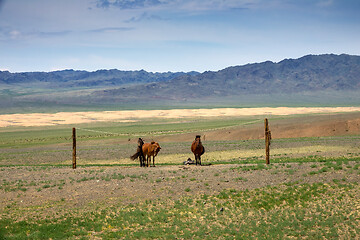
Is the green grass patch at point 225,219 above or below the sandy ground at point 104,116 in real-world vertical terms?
below

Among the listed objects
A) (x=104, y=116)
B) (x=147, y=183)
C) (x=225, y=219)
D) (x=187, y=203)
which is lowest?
(x=225, y=219)

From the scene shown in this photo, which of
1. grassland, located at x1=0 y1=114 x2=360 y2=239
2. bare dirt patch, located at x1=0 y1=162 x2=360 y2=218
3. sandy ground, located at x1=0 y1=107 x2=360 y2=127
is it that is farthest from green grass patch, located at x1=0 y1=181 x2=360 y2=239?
sandy ground, located at x1=0 y1=107 x2=360 y2=127

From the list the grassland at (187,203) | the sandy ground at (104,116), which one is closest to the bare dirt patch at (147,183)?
the grassland at (187,203)

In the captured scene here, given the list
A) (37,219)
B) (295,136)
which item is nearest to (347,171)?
(37,219)

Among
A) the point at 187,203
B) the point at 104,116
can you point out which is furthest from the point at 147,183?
the point at 104,116

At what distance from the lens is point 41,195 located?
1966cm

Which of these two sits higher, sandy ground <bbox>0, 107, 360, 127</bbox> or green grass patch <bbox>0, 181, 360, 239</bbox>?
sandy ground <bbox>0, 107, 360, 127</bbox>

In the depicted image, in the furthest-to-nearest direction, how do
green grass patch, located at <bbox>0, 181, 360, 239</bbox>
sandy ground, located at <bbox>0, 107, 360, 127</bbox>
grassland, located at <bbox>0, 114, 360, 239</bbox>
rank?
sandy ground, located at <bbox>0, 107, 360, 127</bbox> → grassland, located at <bbox>0, 114, 360, 239</bbox> → green grass patch, located at <bbox>0, 181, 360, 239</bbox>

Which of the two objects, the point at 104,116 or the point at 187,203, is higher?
the point at 104,116

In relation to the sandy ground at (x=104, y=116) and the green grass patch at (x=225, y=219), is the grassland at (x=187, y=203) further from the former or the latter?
the sandy ground at (x=104, y=116)

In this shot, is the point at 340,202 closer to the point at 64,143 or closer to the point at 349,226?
the point at 349,226

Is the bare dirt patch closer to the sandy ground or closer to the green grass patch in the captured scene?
the green grass patch

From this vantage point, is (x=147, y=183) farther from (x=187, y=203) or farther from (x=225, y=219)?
(x=225, y=219)

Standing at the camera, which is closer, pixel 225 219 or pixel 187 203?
pixel 225 219
